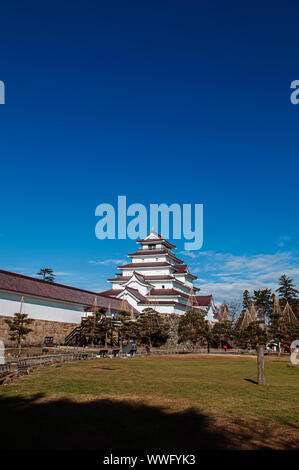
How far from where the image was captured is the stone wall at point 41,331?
1367 inches

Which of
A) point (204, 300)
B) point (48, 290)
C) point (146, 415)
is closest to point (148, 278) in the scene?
point (204, 300)

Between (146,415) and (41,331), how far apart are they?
3356 centimetres

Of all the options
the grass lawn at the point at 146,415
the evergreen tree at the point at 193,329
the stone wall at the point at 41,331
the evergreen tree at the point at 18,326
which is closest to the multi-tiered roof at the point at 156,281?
the evergreen tree at the point at 193,329

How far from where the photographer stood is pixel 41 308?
3997 centimetres

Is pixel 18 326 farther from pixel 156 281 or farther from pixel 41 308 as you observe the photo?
pixel 156 281

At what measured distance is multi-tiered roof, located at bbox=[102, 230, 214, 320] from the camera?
182 feet

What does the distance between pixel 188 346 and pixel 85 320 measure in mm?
15905

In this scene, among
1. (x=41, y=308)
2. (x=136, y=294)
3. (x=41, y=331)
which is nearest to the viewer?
(x=41, y=331)

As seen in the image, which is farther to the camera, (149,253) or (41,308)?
(149,253)

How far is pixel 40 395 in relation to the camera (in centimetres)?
1124

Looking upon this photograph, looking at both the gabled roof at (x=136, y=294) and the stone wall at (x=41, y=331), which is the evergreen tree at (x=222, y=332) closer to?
the gabled roof at (x=136, y=294)

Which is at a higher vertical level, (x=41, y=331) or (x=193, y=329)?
(x=193, y=329)

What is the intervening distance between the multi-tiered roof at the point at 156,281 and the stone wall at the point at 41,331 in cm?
1452
